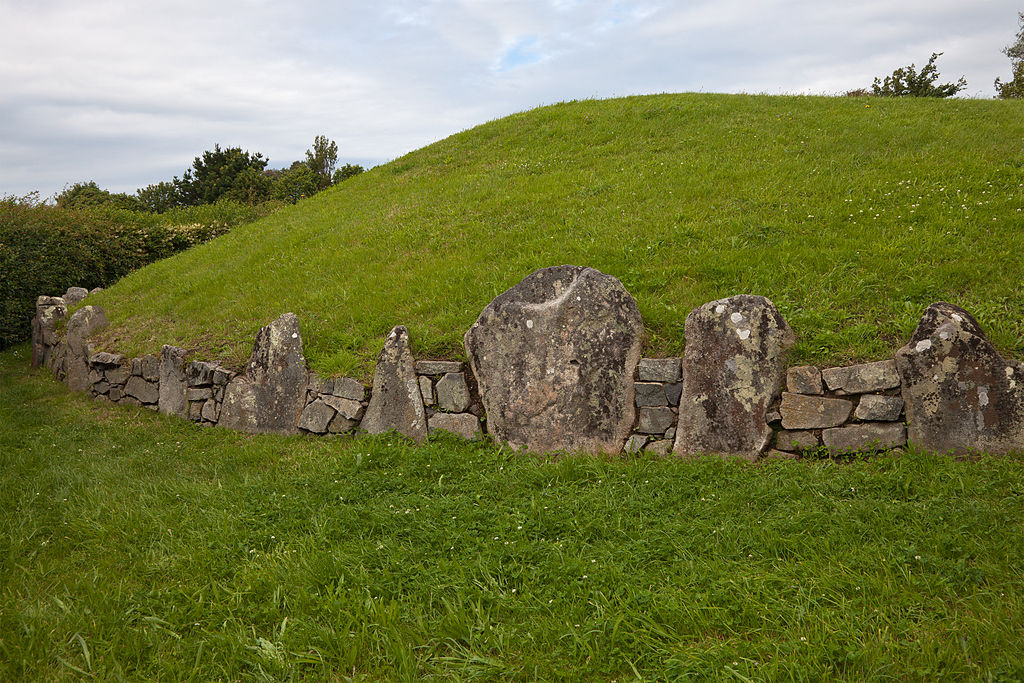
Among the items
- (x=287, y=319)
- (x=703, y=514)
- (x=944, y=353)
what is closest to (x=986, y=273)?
(x=944, y=353)

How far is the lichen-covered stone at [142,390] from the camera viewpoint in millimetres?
9289

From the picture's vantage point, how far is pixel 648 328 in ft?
23.1

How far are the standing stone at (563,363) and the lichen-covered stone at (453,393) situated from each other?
24 centimetres

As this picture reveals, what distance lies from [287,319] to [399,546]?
4.27 metres

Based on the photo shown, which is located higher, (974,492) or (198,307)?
(198,307)

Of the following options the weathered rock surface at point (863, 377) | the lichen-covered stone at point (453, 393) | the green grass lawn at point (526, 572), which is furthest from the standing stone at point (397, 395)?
the weathered rock surface at point (863, 377)

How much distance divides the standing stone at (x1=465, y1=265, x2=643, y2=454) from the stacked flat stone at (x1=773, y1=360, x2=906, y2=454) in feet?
4.96

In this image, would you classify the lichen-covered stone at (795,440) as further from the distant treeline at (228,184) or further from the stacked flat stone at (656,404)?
the distant treeline at (228,184)

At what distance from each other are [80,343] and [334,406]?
6277 millimetres

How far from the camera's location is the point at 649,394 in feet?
21.0

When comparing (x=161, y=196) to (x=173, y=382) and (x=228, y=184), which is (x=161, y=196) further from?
(x=173, y=382)

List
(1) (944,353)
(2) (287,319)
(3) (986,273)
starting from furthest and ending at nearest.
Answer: (2) (287,319) < (3) (986,273) < (1) (944,353)

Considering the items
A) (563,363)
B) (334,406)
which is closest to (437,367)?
(334,406)

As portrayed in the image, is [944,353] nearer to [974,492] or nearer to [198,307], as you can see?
[974,492]
